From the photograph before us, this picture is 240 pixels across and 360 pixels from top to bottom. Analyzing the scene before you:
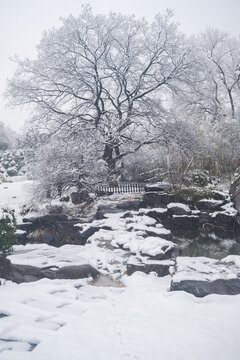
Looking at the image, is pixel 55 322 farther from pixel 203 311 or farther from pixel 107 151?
pixel 107 151

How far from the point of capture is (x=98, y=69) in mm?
13969

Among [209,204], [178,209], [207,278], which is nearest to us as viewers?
[207,278]

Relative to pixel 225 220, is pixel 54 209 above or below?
above

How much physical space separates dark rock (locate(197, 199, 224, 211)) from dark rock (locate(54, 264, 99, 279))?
21.9 feet

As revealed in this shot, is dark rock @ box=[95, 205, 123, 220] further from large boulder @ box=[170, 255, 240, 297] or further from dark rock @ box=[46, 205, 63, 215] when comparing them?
large boulder @ box=[170, 255, 240, 297]

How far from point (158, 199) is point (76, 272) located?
676 cm

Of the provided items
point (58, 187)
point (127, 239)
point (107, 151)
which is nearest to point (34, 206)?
point (58, 187)

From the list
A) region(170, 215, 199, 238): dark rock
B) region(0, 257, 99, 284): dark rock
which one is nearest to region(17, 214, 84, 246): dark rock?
region(170, 215, 199, 238): dark rock

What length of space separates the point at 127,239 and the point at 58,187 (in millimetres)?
5486

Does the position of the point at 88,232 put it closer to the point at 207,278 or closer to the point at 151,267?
the point at 151,267

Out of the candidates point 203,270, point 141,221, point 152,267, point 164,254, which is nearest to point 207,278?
point 203,270

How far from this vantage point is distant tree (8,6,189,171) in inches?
A: 502

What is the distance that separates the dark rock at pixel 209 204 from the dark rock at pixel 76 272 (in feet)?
21.9

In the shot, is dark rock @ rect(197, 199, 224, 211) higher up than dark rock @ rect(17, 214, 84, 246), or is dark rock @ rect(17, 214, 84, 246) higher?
dark rock @ rect(197, 199, 224, 211)
